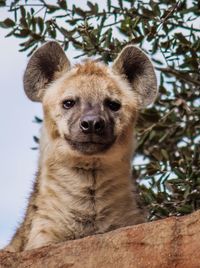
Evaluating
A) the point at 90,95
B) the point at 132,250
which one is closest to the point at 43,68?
the point at 90,95

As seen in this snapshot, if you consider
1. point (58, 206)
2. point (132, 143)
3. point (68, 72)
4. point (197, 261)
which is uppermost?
point (68, 72)

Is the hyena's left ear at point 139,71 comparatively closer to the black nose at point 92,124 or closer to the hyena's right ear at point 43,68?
the hyena's right ear at point 43,68

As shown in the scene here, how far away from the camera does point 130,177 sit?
22.7 feet

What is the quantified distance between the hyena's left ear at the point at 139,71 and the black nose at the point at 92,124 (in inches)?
38.7

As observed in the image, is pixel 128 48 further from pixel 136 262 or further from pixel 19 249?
pixel 136 262

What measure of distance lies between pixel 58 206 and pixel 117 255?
1.39 metres

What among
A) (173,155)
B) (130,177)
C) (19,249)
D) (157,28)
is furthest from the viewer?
(173,155)

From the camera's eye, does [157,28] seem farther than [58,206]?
Yes

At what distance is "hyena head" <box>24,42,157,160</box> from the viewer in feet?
21.5

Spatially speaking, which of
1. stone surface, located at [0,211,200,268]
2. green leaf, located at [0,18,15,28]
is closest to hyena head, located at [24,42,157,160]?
green leaf, located at [0,18,15,28]

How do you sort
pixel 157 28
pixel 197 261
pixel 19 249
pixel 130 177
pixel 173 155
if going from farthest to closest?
pixel 173 155, pixel 157 28, pixel 130 177, pixel 19 249, pixel 197 261

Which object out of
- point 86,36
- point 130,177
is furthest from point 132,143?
point 86,36

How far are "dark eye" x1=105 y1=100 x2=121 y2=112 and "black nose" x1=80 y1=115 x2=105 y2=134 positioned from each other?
0.42 m

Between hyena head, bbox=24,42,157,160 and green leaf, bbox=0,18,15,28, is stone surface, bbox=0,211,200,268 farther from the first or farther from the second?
green leaf, bbox=0,18,15,28
